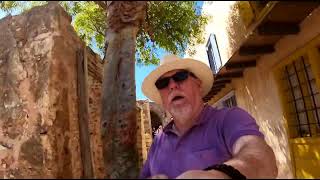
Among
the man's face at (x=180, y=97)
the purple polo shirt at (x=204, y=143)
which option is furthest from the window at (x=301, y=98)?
the purple polo shirt at (x=204, y=143)

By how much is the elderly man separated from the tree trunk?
0.60ft

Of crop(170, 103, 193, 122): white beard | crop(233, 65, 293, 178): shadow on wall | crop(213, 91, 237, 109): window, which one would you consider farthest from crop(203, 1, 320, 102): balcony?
crop(213, 91, 237, 109): window

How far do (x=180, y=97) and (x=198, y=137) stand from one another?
0.96ft

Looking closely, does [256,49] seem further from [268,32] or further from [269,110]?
[268,32]

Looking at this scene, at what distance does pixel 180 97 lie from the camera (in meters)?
2.05

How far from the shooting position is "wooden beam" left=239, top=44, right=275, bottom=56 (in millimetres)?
4370

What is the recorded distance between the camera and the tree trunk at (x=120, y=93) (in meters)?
2.20

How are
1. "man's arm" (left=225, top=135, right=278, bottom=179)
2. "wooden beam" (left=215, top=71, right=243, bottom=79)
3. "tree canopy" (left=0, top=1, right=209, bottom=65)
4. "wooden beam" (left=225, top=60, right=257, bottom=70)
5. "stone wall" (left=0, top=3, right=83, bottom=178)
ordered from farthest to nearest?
"wooden beam" (left=215, top=71, right=243, bottom=79)
"wooden beam" (left=225, top=60, right=257, bottom=70)
"stone wall" (left=0, top=3, right=83, bottom=178)
"tree canopy" (left=0, top=1, right=209, bottom=65)
"man's arm" (left=225, top=135, right=278, bottom=179)

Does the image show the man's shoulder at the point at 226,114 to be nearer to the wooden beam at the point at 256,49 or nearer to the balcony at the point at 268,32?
the balcony at the point at 268,32

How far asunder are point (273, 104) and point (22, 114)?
395cm

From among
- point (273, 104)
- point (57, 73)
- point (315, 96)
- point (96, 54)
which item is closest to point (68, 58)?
point (57, 73)

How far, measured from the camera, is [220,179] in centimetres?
117

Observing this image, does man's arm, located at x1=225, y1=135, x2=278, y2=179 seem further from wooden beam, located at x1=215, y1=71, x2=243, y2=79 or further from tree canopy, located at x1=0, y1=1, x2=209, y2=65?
wooden beam, located at x1=215, y1=71, x2=243, y2=79

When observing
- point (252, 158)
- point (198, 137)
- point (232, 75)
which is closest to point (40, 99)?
point (198, 137)
